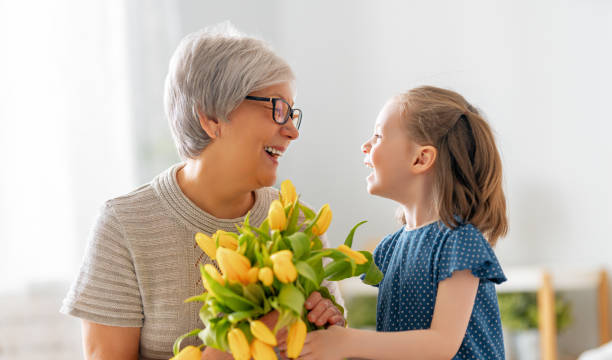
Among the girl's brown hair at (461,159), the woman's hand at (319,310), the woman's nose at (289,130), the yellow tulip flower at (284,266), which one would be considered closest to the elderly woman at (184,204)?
the woman's nose at (289,130)

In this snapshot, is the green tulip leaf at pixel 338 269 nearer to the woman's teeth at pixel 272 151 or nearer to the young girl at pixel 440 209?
the young girl at pixel 440 209

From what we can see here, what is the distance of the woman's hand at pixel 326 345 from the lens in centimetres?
107

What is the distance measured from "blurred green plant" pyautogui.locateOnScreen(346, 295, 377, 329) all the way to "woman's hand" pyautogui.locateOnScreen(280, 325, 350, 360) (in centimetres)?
214

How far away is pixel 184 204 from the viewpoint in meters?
1.52

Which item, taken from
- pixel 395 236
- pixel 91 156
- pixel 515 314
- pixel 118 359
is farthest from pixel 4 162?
pixel 515 314

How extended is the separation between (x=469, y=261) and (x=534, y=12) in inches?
94.5

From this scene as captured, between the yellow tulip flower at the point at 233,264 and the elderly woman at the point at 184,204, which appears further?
the elderly woman at the point at 184,204

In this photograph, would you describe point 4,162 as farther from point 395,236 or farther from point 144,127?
point 395,236

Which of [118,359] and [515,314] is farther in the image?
[515,314]

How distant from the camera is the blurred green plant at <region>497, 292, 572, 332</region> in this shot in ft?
9.98

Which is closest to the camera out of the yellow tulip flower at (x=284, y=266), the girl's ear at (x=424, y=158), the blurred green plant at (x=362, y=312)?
the yellow tulip flower at (x=284, y=266)

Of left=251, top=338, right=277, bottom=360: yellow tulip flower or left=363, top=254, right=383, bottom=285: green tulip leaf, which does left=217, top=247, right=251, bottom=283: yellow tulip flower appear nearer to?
left=251, top=338, right=277, bottom=360: yellow tulip flower

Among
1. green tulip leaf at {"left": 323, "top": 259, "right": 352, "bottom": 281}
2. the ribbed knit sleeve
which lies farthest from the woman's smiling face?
green tulip leaf at {"left": 323, "top": 259, "right": 352, "bottom": 281}

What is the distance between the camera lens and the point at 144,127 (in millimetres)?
2938
